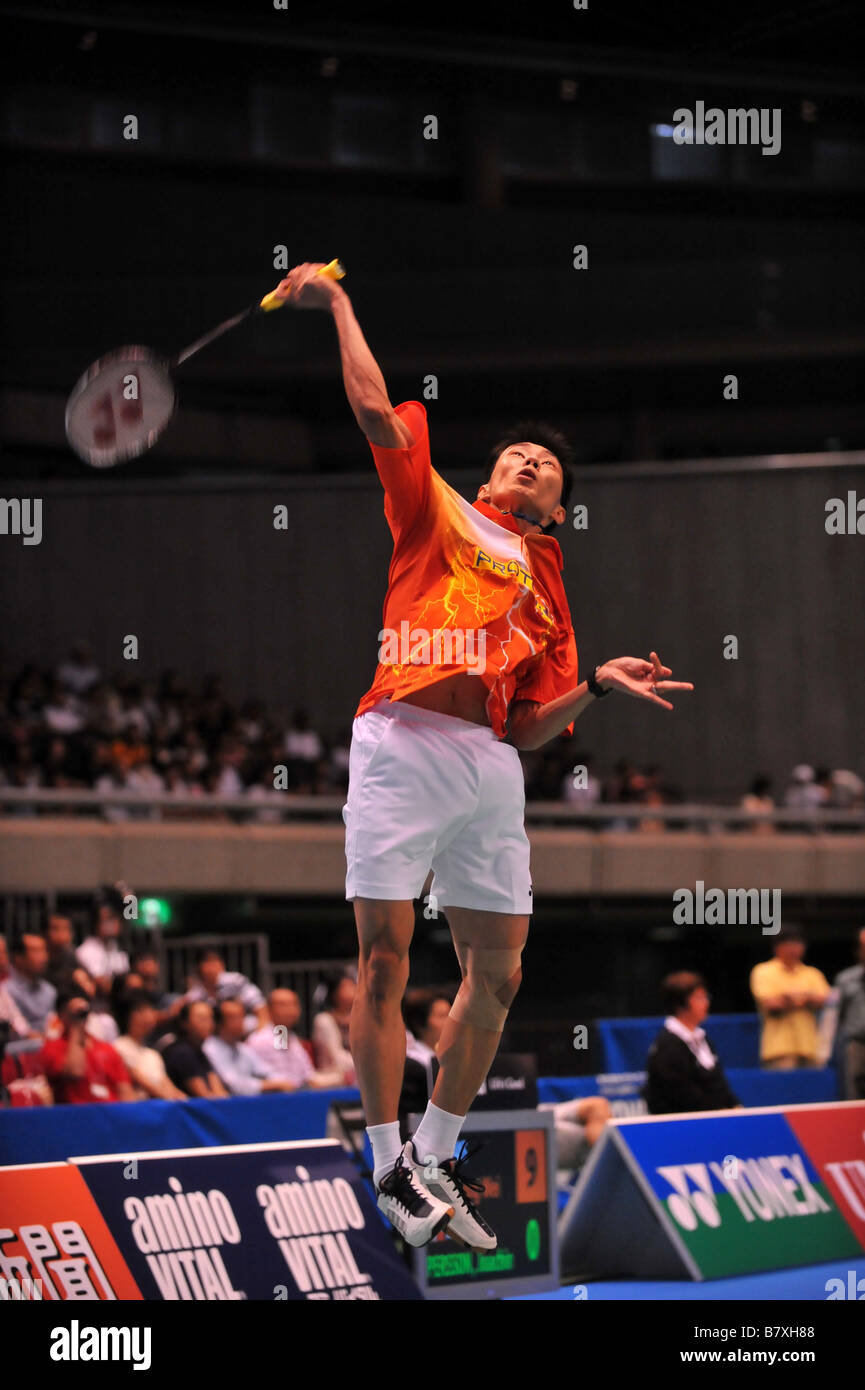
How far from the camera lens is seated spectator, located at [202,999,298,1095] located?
32.1 feet

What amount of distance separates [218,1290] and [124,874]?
29.8ft

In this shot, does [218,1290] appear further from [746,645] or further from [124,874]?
[746,645]

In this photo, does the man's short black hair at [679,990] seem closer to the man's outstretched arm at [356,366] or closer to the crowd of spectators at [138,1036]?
the crowd of spectators at [138,1036]

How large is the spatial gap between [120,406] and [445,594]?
1.23 m

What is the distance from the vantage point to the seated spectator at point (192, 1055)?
941 centimetres

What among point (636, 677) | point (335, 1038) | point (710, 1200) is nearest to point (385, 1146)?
point (636, 677)

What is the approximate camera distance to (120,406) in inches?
190

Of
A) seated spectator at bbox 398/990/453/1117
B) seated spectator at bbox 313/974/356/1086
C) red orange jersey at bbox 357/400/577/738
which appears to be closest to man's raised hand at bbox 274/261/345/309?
red orange jersey at bbox 357/400/577/738

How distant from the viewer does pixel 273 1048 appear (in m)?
10.2

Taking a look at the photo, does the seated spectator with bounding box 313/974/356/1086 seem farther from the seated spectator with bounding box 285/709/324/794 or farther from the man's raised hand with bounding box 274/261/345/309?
the man's raised hand with bounding box 274/261/345/309

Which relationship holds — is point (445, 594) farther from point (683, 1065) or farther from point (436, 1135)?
point (683, 1065)

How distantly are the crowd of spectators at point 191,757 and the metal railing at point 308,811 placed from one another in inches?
1.3

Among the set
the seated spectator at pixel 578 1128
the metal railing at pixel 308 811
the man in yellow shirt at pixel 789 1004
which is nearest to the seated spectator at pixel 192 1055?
the seated spectator at pixel 578 1128
